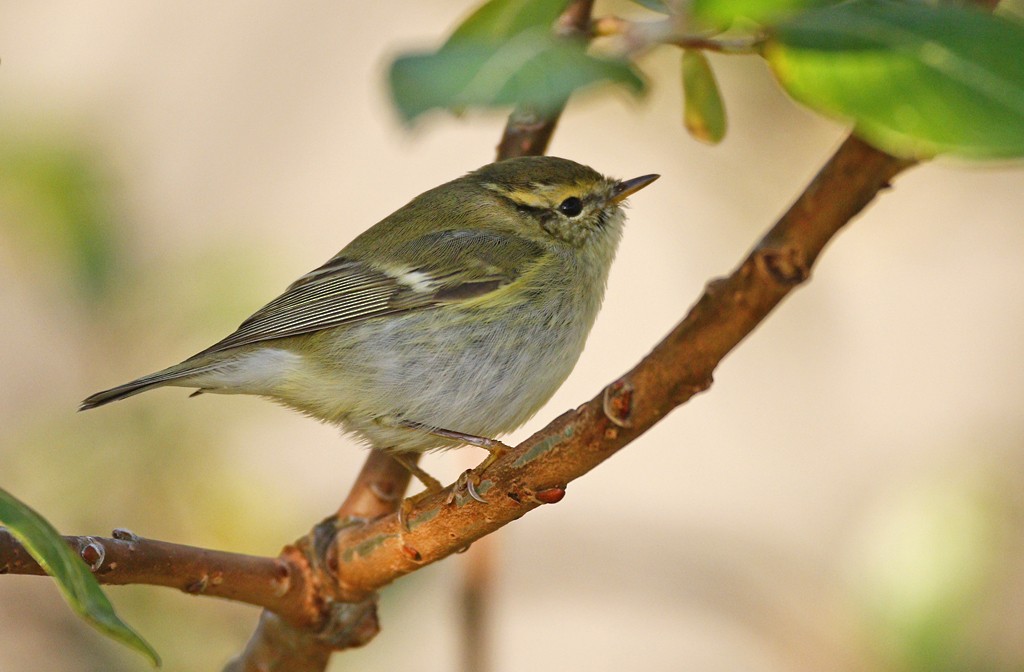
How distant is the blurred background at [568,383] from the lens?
237 cm

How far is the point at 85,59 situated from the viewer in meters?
4.06

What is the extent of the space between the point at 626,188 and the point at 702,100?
1.11 m

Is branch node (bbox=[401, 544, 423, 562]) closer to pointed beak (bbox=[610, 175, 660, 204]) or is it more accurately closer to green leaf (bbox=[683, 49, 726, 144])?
green leaf (bbox=[683, 49, 726, 144])

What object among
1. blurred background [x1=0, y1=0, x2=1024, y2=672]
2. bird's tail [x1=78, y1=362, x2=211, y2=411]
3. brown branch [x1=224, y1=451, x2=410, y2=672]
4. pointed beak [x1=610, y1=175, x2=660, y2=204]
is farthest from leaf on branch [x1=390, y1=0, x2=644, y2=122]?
pointed beak [x1=610, y1=175, x2=660, y2=204]

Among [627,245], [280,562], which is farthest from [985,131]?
[627,245]

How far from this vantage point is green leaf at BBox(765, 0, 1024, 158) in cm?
69

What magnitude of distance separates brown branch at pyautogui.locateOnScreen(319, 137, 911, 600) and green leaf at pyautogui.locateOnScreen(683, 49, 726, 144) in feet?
1.77

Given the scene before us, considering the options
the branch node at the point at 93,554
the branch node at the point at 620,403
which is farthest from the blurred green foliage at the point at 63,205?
the branch node at the point at 620,403

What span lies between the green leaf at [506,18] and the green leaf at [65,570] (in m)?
0.62

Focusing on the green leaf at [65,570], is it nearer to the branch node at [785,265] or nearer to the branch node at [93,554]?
the branch node at [93,554]

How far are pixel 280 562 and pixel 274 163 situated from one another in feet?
8.34

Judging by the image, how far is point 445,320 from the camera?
231 centimetres

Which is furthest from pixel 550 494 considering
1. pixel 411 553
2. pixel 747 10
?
pixel 747 10

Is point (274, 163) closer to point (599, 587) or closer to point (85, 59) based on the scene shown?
point (85, 59)
